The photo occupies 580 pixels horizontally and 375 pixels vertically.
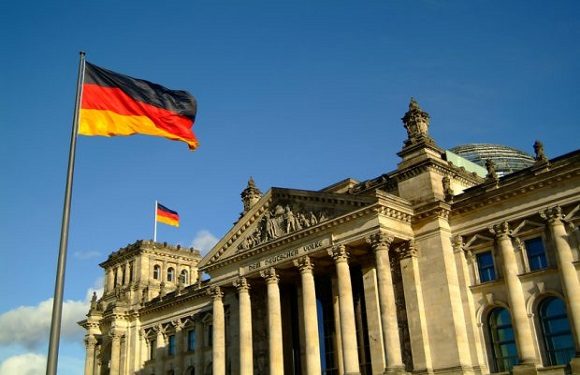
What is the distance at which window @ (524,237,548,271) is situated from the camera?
Result: 3728cm

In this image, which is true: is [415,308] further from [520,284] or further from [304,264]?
[304,264]

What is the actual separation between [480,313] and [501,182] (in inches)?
332

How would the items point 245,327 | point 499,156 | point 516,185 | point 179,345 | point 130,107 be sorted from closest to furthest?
1. point 130,107
2. point 516,185
3. point 245,327
4. point 499,156
5. point 179,345

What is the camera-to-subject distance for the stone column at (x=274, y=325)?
4312 centimetres

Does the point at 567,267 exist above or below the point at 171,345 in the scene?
below

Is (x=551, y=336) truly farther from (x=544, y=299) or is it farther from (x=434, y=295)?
(x=434, y=295)

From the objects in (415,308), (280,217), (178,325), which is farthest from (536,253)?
(178,325)

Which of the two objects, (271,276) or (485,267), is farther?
(271,276)

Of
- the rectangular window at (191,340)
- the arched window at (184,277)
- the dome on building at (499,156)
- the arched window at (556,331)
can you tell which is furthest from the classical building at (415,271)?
the arched window at (184,277)

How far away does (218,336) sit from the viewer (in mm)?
49219

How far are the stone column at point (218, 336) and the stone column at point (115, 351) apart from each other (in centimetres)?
2264

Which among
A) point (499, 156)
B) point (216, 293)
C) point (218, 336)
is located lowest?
point (218, 336)

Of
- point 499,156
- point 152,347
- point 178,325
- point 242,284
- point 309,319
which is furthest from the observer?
point 152,347

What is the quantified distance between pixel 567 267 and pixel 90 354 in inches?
2134
